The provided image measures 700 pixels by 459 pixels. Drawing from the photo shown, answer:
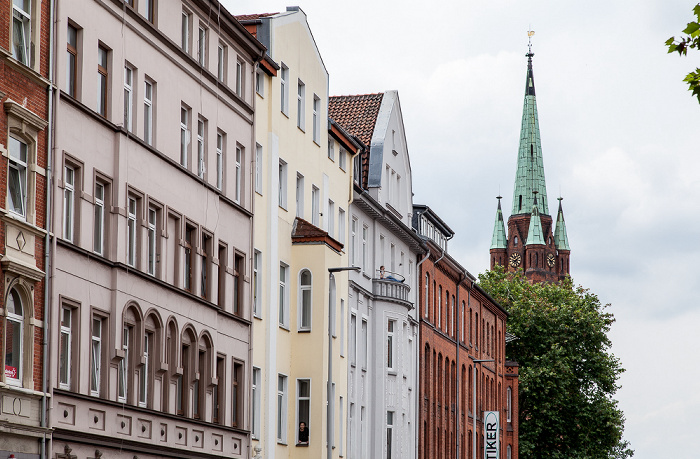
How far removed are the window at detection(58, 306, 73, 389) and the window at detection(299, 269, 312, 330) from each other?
15.6 meters

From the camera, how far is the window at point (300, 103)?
4353 cm

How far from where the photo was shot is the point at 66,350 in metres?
26.8

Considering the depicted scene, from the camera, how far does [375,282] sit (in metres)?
54.0

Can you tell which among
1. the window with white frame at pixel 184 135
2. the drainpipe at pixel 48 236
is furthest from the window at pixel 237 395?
the drainpipe at pixel 48 236

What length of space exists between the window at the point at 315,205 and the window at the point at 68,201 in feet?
58.0

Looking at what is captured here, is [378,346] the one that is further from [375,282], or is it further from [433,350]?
[433,350]

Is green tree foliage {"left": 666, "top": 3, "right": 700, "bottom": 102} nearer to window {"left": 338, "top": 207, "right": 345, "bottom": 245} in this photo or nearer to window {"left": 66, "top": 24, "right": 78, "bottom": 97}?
window {"left": 66, "top": 24, "right": 78, "bottom": 97}

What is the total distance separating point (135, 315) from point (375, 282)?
2438 cm

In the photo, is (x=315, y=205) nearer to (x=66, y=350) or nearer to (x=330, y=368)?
(x=330, y=368)

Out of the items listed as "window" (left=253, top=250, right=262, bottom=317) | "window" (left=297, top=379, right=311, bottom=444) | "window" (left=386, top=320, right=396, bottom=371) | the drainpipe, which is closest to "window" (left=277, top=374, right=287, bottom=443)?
"window" (left=297, top=379, right=311, bottom=444)

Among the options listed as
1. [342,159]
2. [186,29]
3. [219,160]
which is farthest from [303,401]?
[186,29]

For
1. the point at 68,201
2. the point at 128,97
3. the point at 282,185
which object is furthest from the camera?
the point at 282,185

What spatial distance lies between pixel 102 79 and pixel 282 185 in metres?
13.2

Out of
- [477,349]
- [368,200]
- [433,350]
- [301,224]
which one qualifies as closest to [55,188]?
[301,224]
